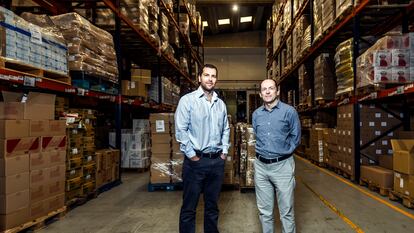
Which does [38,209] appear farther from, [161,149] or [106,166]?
[161,149]

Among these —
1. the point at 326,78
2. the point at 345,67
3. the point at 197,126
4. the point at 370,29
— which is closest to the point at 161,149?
the point at 197,126

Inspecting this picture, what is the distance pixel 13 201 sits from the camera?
3.44m

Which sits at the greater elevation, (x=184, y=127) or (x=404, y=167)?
(x=184, y=127)

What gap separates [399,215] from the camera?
4316 mm

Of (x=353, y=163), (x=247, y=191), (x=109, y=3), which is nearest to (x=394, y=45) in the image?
(x=353, y=163)

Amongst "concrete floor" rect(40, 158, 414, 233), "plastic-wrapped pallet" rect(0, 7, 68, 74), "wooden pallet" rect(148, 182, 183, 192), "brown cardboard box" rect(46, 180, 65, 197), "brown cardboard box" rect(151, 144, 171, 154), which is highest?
"plastic-wrapped pallet" rect(0, 7, 68, 74)

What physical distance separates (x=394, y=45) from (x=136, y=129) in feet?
18.8

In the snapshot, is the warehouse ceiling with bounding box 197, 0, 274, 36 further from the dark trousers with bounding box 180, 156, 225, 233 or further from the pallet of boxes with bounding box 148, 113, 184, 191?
the dark trousers with bounding box 180, 156, 225, 233

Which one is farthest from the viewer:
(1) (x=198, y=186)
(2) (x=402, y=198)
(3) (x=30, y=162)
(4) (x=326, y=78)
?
(4) (x=326, y=78)

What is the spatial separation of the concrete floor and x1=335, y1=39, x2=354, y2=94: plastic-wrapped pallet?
6.92ft

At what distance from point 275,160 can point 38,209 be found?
2.71 meters

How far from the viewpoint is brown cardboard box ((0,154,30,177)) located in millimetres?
3354

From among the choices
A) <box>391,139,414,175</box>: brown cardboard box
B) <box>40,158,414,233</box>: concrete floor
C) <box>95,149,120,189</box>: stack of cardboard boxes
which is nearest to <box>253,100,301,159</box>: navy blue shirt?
<box>40,158,414,233</box>: concrete floor

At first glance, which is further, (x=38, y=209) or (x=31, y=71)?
(x=31, y=71)
